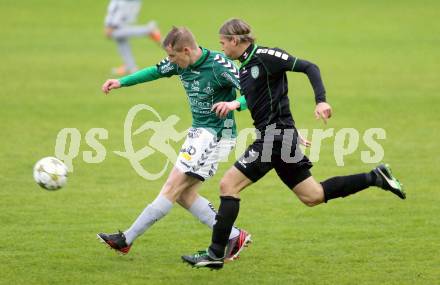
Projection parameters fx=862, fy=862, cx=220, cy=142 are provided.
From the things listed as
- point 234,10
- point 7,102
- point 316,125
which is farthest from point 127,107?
point 234,10

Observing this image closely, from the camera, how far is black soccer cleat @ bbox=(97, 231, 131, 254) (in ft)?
27.3

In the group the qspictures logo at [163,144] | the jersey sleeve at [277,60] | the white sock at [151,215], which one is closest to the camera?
the jersey sleeve at [277,60]

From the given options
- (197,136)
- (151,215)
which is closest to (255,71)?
(197,136)

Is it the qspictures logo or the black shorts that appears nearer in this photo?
the black shorts

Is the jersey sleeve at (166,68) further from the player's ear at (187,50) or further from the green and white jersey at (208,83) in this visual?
the player's ear at (187,50)

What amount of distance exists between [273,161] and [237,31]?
1235mm

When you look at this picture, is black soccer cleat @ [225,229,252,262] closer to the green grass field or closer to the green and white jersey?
the green grass field

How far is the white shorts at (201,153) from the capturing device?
327 inches

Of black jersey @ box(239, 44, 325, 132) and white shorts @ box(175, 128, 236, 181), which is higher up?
black jersey @ box(239, 44, 325, 132)

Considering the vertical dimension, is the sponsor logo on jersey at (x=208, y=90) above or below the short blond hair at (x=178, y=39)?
below

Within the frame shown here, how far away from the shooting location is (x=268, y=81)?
789cm

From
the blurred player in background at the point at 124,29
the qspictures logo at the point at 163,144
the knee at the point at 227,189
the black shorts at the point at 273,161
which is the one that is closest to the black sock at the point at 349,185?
the black shorts at the point at 273,161

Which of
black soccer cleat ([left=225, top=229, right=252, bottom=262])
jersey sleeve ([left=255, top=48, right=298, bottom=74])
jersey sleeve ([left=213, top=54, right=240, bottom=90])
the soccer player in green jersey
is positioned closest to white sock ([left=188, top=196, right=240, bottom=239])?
the soccer player in green jersey

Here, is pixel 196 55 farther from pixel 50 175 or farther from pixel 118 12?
pixel 118 12
